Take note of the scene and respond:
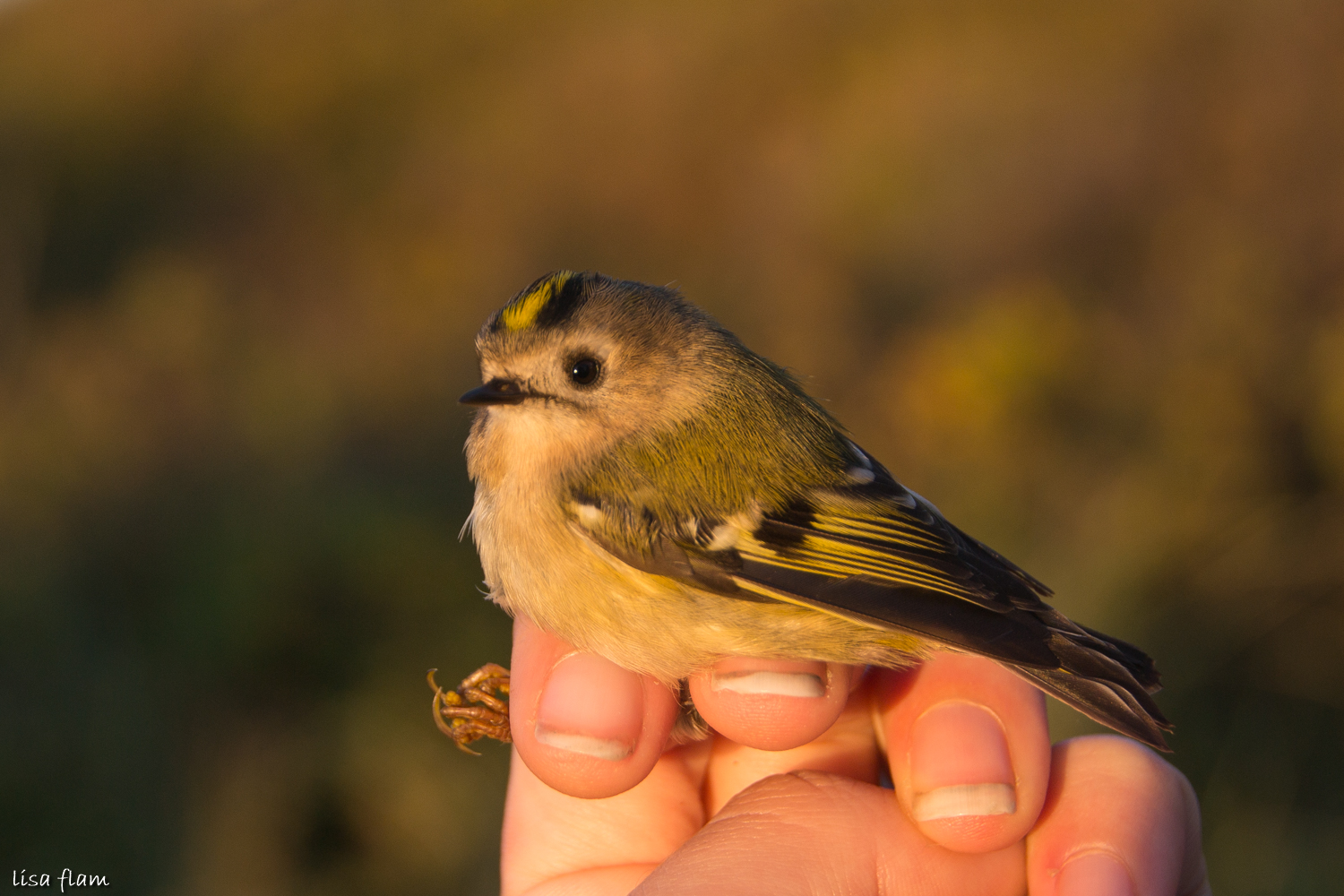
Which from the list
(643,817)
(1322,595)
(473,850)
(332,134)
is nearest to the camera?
(643,817)

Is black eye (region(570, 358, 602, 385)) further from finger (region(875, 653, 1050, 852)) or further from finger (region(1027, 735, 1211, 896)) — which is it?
finger (region(1027, 735, 1211, 896))

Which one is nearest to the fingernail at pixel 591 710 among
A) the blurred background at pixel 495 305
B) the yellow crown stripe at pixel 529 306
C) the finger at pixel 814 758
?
the finger at pixel 814 758

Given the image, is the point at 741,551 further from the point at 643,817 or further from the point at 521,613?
the point at 643,817

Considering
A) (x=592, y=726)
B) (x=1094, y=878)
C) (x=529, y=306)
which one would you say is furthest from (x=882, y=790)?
(x=529, y=306)

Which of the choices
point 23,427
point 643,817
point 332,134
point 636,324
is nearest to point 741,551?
point 636,324

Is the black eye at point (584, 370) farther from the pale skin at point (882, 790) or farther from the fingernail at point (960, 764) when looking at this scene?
the fingernail at point (960, 764)

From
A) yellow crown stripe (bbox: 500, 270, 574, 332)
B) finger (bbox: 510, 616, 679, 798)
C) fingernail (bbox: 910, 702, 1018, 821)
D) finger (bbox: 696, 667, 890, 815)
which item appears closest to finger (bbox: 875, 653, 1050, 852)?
fingernail (bbox: 910, 702, 1018, 821)

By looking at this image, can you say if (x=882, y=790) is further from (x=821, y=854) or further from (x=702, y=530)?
(x=702, y=530)
